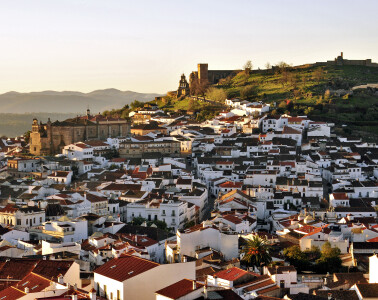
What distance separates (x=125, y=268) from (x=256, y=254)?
7.23 m

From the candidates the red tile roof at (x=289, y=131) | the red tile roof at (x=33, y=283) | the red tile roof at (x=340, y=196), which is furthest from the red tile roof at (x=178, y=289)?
the red tile roof at (x=289, y=131)

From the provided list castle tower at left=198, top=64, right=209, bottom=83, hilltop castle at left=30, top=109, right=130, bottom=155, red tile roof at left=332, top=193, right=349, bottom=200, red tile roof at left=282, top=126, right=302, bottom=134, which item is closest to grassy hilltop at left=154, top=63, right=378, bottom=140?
castle tower at left=198, top=64, right=209, bottom=83

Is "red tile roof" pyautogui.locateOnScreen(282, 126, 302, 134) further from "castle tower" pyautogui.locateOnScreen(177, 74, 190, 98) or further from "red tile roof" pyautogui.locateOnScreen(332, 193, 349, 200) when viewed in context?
"castle tower" pyautogui.locateOnScreen(177, 74, 190, 98)

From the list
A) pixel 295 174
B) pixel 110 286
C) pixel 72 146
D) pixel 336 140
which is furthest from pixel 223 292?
pixel 336 140

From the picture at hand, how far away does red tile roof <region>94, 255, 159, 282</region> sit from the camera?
1466 cm

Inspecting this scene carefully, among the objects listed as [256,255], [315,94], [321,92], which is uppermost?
[321,92]

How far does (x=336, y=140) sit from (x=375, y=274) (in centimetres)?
2855

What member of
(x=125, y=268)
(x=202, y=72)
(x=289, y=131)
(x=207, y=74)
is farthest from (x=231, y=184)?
(x=207, y=74)

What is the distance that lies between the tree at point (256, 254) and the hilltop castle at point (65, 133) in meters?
25.0

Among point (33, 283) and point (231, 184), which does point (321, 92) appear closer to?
point (231, 184)

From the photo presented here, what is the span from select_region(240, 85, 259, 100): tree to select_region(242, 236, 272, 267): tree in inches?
1573

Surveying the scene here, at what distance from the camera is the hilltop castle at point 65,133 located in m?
44.6

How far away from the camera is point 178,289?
13.3 meters

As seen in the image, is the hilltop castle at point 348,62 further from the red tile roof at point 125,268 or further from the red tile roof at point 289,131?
the red tile roof at point 125,268
